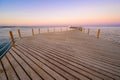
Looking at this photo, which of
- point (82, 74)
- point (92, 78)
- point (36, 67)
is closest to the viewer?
point (92, 78)

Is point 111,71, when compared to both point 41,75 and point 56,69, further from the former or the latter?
point 41,75

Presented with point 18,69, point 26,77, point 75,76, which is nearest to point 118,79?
point 75,76

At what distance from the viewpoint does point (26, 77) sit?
1972 millimetres

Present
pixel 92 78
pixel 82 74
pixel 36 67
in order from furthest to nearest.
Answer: pixel 36 67, pixel 82 74, pixel 92 78

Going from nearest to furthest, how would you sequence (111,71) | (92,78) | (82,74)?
(92,78) < (82,74) < (111,71)

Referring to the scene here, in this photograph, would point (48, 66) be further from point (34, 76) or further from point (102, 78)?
point (102, 78)

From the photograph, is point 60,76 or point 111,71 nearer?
point 60,76

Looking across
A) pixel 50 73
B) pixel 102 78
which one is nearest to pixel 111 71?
pixel 102 78

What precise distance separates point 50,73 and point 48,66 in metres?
0.39

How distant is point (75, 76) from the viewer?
6.47 feet

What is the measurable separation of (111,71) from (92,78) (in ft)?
2.65

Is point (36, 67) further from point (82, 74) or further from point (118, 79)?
point (118, 79)

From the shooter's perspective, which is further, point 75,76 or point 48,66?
point 48,66

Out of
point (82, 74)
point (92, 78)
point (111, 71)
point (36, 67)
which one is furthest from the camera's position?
point (36, 67)
